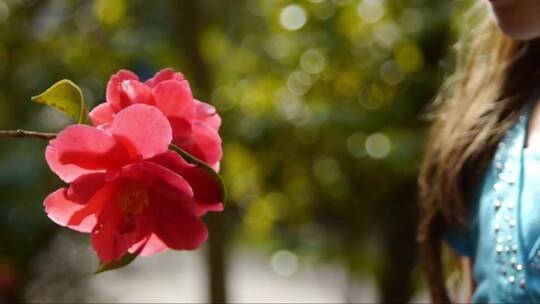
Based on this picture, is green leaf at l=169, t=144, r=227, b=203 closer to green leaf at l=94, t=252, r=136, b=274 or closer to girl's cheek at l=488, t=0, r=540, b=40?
green leaf at l=94, t=252, r=136, b=274

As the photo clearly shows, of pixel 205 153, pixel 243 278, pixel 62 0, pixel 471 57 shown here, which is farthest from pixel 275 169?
pixel 243 278

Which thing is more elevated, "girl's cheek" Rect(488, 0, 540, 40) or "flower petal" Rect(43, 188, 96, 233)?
"girl's cheek" Rect(488, 0, 540, 40)

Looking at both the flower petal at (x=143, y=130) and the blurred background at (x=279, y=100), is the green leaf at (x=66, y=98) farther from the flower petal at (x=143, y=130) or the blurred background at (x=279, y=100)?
the blurred background at (x=279, y=100)

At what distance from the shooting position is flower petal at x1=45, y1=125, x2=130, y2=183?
727mm

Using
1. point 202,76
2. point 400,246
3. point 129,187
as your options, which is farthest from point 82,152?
point 400,246

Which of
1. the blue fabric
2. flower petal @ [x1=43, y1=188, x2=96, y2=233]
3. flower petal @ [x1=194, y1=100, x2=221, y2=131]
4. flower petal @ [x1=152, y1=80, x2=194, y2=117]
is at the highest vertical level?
flower petal @ [x1=152, y1=80, x2=194, y2=117]

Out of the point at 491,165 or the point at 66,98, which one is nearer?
the point at 66,98

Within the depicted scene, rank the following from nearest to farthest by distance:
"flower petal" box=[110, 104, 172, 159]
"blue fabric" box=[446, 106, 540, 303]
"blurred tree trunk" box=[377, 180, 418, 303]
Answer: "flower petal" box=[110, 104, 172, 159]
"blue fabric" box=[446, 106, 540, 303]
"blurred tree trunk" box=[377, 180, 418, 303]

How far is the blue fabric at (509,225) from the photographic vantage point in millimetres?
1129

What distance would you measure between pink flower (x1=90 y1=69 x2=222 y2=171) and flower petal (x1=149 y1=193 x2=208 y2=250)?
5 cm

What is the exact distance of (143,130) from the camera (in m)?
0.72

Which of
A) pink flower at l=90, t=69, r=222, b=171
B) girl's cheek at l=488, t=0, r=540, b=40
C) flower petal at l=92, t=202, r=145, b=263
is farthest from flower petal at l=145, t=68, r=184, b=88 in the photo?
girl's cheek at l=488, t=0, r=540, b=40

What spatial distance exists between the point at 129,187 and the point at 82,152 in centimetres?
4

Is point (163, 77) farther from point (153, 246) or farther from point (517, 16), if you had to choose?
point (517, 16)
